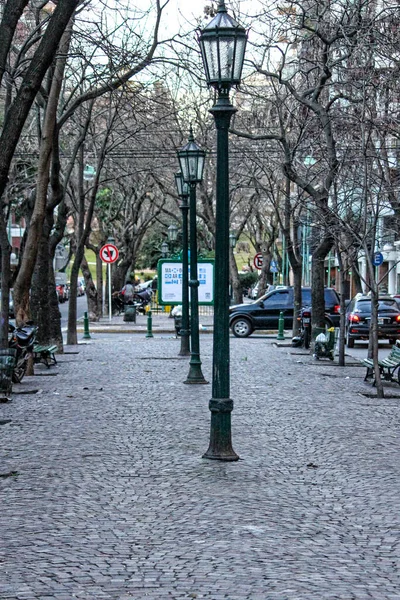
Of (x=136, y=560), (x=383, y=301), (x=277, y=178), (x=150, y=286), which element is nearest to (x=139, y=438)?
(x=136, y=560)

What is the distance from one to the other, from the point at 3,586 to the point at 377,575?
2262mm

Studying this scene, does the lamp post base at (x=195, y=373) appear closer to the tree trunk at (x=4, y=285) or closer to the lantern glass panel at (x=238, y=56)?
the tree trunk at (x=4, y=285)

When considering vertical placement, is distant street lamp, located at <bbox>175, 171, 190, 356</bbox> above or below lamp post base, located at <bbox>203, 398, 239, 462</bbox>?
above

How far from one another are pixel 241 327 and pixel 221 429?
29.2m

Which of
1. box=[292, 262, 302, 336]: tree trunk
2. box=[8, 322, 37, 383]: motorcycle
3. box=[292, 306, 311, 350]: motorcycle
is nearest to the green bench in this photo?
box=[8, 322, 37, 383]: motorcycle

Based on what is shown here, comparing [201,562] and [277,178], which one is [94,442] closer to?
[201,562]

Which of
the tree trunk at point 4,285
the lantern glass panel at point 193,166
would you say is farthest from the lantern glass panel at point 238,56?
the lantern glass panel at point 193,166

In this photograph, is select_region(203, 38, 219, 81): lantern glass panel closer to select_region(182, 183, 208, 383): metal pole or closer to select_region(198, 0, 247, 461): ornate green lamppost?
select_region(198, 0, 247, 461): ornate green lamppost

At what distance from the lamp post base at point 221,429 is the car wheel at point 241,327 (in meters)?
28.9

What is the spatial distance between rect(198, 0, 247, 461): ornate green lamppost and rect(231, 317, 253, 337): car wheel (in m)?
29.0

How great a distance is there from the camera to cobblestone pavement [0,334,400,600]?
662cm

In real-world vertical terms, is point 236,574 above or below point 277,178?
below

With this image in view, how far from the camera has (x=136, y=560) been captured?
7.09 m

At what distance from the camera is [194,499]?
9.17m
